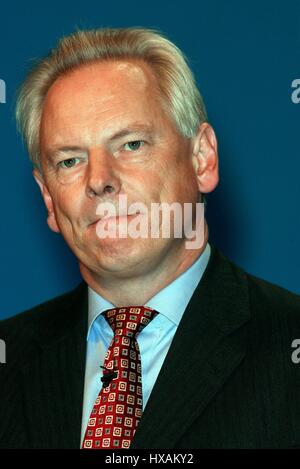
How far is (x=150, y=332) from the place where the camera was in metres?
2.11

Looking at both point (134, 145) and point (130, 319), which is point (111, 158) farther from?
point (130, 319)

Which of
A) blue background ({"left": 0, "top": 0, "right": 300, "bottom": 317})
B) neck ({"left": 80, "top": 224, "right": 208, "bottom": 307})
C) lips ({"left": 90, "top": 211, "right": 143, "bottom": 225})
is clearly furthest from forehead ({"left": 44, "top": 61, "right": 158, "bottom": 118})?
blue background ({"left": 0, "top": 0, "right": 300, "bottom": 317})

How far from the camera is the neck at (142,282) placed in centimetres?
214

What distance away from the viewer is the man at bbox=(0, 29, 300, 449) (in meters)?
1.97

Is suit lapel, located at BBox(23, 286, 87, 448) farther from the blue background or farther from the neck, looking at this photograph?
the blue background

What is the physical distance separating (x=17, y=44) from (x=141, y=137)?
2.90 feet

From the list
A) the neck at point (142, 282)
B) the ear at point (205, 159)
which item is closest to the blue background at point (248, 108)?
the ear at point (205, 159)

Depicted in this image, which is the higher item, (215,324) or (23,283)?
(23,283)

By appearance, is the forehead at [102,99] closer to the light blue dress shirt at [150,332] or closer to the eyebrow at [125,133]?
the eyebrow at [125,133]

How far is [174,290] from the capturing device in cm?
215

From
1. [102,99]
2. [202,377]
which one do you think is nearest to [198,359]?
[202,377]
